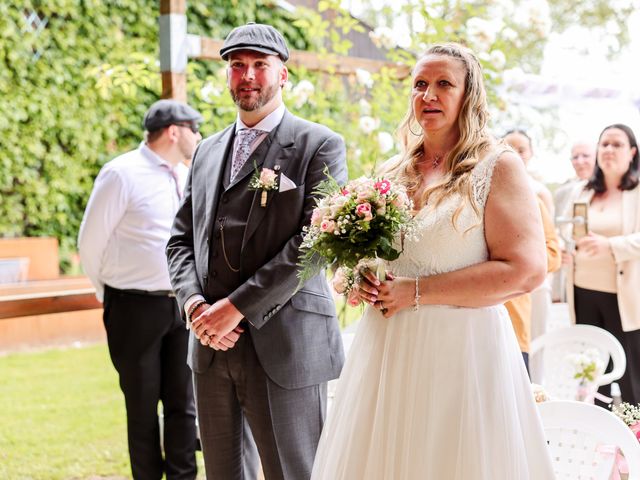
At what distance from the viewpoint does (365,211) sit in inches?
79.5

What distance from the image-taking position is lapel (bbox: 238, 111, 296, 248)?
2.56 metres

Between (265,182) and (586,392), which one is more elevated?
(265,182)

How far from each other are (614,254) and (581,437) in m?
2.10

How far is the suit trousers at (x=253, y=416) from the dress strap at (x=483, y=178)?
92 centimetres

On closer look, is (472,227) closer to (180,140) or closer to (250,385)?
(250,385)

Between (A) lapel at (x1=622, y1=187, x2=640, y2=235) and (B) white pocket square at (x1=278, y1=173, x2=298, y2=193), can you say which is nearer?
(B) white pocket square at (x1=278, y1=173, x2=298, y2=193)

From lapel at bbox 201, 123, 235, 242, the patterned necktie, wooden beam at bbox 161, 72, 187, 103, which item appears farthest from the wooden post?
the patterned necktie

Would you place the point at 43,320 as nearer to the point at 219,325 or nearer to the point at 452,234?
the point at 219,325

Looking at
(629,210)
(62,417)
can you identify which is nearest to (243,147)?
(629,210)

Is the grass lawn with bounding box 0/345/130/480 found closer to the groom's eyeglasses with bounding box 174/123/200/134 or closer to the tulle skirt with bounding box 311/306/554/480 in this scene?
the groom's eyeglasses with bounding box 174/123/200/134

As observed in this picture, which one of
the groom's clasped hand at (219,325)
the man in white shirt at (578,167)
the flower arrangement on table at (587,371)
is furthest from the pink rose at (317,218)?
the man in white shirt at (578,167)

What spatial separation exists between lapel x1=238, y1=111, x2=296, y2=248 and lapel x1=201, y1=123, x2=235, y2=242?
0.49 feet

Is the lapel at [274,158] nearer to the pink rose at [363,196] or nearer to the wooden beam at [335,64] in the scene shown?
the pink rose at [363,196]

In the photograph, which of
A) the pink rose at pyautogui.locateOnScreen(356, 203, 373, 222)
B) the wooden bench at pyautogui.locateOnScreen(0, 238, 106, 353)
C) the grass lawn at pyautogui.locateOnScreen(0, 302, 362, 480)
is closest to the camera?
the pink rose at pyautogui.locateOnScreen(356, 203, 373, 222)
